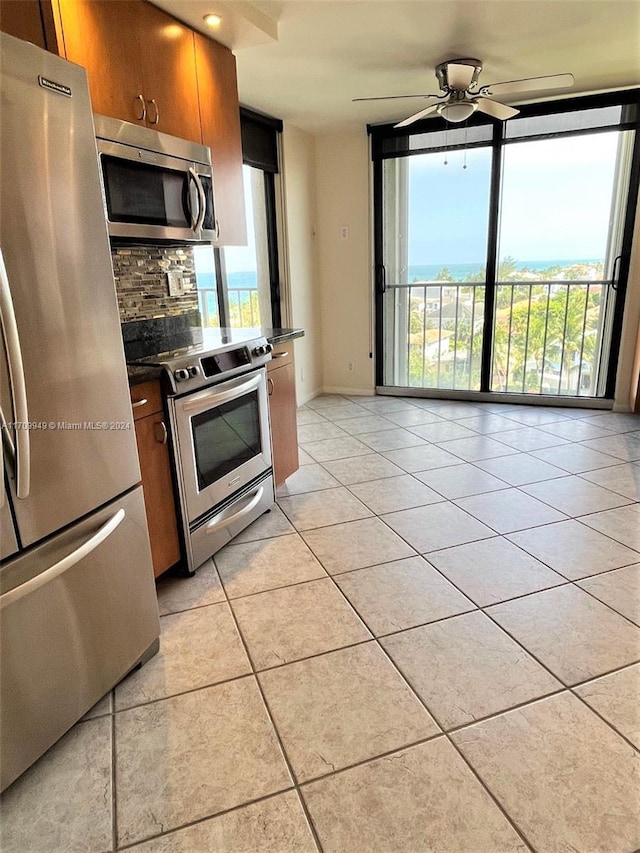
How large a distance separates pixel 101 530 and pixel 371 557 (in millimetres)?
1216

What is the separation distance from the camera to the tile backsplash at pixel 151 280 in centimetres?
248

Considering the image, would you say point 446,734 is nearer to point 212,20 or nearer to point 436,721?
point 436,721

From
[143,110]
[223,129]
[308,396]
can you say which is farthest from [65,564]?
[308,396]

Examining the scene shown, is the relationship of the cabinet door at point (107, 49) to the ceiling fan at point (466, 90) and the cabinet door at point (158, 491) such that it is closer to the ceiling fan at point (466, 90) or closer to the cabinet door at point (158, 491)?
the cabinet door at point (158, 491)

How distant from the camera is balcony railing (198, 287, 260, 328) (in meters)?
3.62

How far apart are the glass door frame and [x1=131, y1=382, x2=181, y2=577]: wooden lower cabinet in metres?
3.31

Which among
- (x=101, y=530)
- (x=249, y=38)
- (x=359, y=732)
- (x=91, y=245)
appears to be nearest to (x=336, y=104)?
(x=249, y=38)

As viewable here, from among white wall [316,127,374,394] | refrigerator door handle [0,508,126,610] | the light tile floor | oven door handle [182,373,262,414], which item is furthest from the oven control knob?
white wall [316,127,374,394]

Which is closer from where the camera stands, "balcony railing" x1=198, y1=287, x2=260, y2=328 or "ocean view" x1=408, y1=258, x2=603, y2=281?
"balcony railing" x1=198, y1=287, x2=260, y2=328

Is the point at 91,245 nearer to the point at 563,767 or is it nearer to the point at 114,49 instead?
the point at 114,49

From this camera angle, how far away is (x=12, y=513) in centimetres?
120

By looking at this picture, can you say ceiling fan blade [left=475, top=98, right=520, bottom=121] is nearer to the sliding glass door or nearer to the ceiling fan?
the ceiling fan

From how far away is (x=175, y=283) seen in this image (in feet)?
9.16

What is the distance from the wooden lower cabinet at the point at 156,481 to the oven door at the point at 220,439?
0.19 feet
